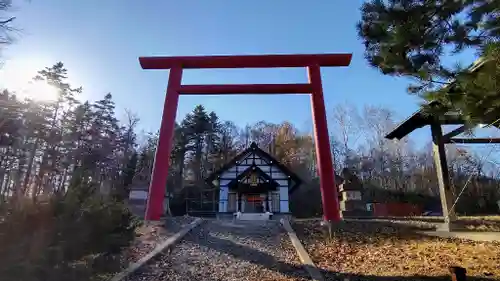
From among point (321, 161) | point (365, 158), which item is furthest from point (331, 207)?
point (365, 158)

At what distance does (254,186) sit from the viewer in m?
22.3

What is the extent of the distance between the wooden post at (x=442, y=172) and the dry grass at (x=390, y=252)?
3.45ft

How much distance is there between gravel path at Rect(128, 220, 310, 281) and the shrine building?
13.0 meters

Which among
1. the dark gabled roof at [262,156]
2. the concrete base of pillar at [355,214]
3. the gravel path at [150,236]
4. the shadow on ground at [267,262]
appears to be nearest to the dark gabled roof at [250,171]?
the dark gabled roof at [262,156]

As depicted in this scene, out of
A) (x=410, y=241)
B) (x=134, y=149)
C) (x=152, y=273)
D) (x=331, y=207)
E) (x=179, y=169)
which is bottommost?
(x=152, y=273)

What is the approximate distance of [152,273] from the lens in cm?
554

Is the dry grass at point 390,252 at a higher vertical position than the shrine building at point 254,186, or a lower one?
lower

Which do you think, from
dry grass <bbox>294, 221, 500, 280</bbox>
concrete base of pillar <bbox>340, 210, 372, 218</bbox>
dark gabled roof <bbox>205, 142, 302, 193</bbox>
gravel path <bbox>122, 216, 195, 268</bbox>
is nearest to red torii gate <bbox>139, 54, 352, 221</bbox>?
gravel path <bbox>122, 216, 195, 268</bbox>

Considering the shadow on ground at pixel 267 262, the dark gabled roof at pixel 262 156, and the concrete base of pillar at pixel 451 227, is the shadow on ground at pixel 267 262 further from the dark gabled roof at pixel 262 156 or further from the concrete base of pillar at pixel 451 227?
the dark gabled roof at pixel 262 156

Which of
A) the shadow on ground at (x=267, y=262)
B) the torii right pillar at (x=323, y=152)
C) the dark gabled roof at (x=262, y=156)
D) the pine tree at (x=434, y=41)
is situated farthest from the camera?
the dark gabled roof at (x=262, y=156)

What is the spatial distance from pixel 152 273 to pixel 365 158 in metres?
37.6

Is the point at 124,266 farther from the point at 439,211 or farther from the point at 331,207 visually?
the point at 439,211

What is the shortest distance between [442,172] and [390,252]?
3.37 meters

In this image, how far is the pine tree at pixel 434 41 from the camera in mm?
3637
